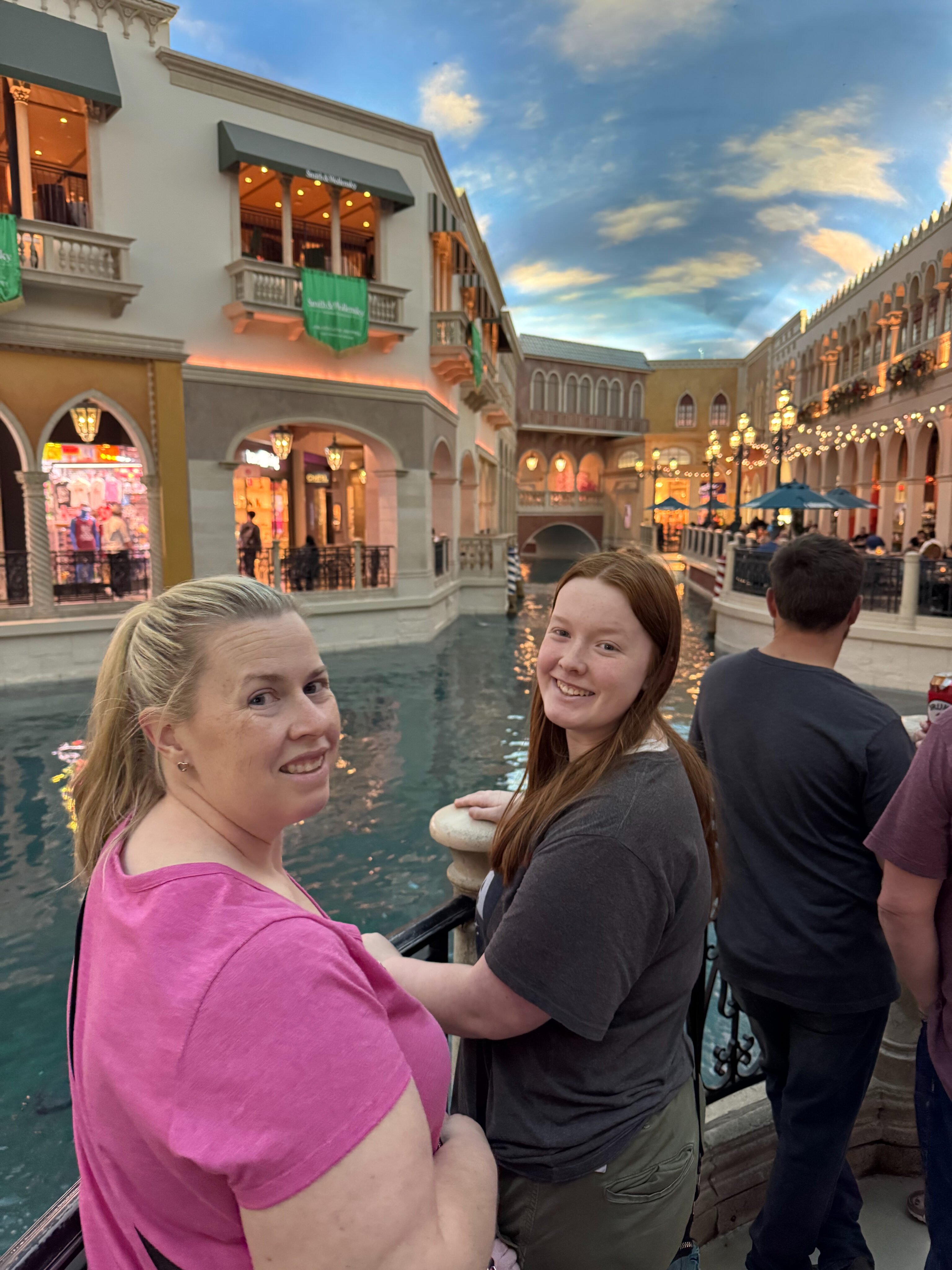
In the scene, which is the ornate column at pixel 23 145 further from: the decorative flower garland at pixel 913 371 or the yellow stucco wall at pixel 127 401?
the decorative flower garland at pixel 913 371

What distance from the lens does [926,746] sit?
1437 mm

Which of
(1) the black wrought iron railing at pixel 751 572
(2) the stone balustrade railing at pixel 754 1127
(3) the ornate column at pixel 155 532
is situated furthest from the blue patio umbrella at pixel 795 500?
(2) the stone balustrade railing at pixel 754 1127

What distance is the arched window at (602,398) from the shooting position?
134ft

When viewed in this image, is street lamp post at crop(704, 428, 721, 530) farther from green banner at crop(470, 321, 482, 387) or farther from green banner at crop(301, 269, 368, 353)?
green banner at crop(301, 269, 368, 353)

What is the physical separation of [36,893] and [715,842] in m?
5.60

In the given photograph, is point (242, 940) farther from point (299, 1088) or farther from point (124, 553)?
point (124, 553)

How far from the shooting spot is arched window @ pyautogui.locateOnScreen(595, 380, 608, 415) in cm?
4072

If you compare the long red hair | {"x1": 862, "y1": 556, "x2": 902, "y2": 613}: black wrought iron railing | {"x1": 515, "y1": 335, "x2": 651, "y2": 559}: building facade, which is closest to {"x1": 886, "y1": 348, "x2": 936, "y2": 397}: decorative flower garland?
{"x1": 862, "y1": 556, "x2": 902, "y2": 613}: black wrought iron railing

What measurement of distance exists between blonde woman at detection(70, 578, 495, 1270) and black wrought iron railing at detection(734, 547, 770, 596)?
44.3 ft

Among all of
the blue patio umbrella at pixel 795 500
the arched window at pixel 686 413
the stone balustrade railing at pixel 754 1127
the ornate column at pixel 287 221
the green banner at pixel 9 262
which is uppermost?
the arched window at pixel 686 413

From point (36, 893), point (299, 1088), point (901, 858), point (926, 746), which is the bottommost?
point (36, 893)

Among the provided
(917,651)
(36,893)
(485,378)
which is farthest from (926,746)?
(485,378)

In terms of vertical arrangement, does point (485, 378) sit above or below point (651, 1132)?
above

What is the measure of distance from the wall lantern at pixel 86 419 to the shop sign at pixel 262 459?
358 centimetres
